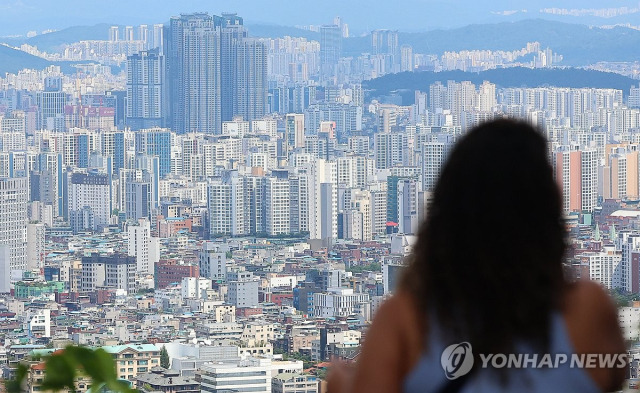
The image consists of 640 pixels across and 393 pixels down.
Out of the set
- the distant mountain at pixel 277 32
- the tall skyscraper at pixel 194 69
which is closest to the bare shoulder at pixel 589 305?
the tall skyscraper at pixel 194 69

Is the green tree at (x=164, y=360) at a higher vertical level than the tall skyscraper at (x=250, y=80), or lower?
lower

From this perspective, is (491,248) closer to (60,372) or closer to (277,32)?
(60,372)

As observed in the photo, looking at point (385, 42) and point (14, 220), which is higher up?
point (385, 42)

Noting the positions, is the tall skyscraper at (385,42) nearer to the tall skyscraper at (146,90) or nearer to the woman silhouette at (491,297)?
the tall skyscraper at (146,90)

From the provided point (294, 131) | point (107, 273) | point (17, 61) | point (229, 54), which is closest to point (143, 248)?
point (107, 273)

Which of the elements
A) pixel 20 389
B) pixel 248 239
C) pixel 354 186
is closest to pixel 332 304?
pixel 248 239

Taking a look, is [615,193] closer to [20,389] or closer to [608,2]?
[608,2]
